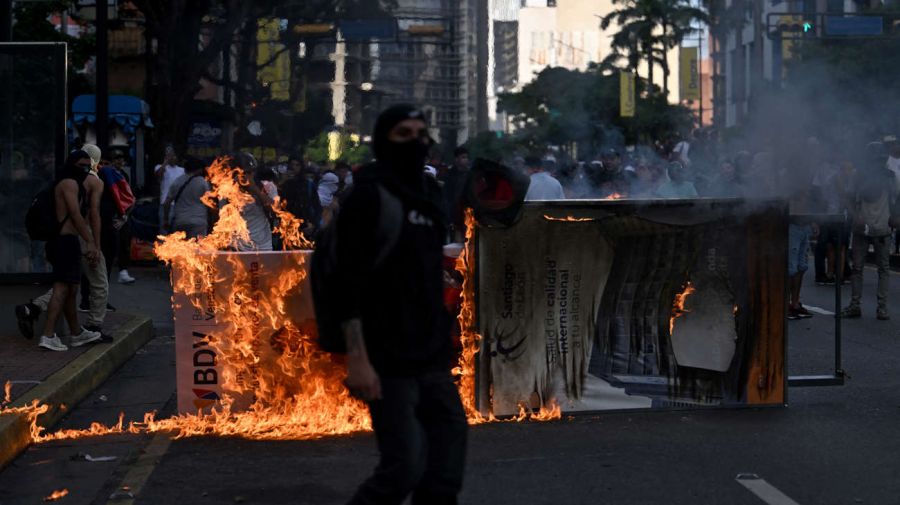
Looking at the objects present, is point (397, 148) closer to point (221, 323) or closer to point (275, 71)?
point (221, 323)

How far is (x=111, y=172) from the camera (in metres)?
15.6

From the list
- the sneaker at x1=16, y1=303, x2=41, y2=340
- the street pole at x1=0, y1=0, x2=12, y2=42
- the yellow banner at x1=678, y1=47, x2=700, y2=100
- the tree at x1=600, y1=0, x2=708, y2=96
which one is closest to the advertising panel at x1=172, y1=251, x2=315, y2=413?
the sneaker at x1=16, y1=303, x2=41, y2=340

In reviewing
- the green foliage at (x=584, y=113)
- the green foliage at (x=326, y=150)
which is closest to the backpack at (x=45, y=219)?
the green foliage at (x=584, y=113)

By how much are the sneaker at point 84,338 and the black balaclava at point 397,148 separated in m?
7.03

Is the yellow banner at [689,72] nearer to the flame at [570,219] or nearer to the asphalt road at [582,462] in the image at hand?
the asphalt road at [582,462]

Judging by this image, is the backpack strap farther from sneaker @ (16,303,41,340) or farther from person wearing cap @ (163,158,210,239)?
person wearing cap @ (163,158,210,239)

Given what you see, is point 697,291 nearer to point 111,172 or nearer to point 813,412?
point 813,412

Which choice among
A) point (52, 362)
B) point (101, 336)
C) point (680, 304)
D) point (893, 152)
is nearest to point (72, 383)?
point (52, 362)

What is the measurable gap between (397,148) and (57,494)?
3.00 metres

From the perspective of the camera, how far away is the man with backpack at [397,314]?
14.4 feet

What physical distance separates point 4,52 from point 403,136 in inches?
300

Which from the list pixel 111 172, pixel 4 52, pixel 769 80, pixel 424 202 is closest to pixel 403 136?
pixel 424 202

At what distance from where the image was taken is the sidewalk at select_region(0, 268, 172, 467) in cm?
819

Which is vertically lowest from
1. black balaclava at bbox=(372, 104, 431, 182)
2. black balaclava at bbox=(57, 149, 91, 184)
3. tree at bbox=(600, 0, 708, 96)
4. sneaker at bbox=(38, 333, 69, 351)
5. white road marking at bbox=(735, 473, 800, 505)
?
white road marking at bbox=(735, 473, 800, 505)
